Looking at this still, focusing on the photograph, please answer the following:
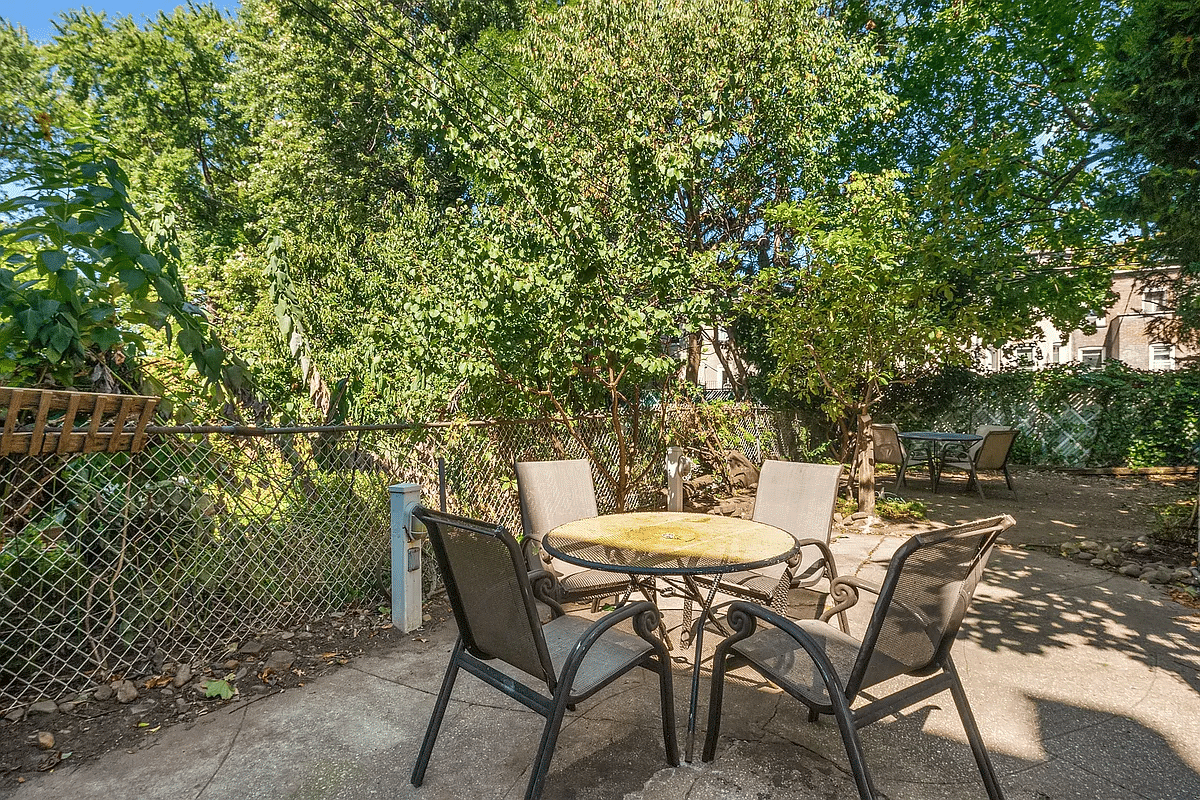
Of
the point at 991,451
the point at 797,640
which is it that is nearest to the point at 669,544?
the point at 797,640

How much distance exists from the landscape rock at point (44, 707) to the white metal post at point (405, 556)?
150 centimetres

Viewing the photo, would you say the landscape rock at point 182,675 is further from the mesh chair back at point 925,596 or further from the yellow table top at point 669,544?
the mesh chair back at point 925,596

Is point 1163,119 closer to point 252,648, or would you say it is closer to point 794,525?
point 794,525

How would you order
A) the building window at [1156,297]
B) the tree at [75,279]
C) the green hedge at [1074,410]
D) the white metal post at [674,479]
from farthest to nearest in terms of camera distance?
1. the green hedge at [1074,410]
2. the building window at [1156,297]
3. the white metal post at [674,479]
4. the tree at [75,279]

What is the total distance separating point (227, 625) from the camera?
3.20 m

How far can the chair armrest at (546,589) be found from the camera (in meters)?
2.65

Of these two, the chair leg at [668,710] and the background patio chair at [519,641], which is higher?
the background patio chair at [519,641]

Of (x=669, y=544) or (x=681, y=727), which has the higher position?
(x=669, y=544)

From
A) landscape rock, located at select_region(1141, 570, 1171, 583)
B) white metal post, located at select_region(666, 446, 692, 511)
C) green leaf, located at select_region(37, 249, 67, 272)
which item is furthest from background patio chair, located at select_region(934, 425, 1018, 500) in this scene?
green leaf, located at select_region(37, 249, 67, 272)

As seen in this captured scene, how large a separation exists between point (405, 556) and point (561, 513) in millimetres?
943

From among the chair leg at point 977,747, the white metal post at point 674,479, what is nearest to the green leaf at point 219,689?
the chair leg at point 977,747

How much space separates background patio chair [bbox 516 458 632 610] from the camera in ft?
10.0

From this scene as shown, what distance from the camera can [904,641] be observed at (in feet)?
6.26

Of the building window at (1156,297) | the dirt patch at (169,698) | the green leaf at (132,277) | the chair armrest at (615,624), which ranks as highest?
the building window at (1156,297)
